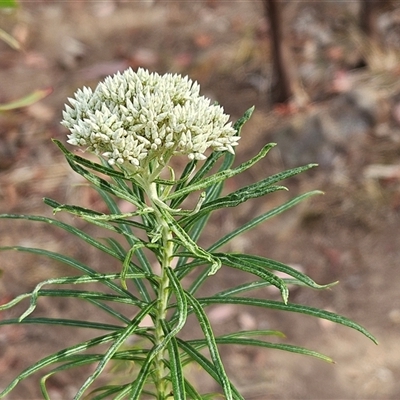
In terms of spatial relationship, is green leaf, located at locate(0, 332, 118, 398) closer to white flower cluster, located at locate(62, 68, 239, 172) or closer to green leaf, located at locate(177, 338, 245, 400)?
green leaf, located at locate(177, 338, 245, 400)

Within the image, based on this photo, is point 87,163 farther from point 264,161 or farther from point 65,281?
point 264,161

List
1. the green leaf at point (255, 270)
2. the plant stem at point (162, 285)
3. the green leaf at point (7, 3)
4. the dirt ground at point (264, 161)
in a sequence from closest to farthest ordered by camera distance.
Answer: the green leaf at point (255, 270), the plant stem at point (162, 285), the green leaf at point (7, 3), the dirt ground at point (264, 161)

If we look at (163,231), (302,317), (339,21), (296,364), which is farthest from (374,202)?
(163,231)

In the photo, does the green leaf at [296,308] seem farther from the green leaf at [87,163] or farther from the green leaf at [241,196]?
the green leaf at [87,163]

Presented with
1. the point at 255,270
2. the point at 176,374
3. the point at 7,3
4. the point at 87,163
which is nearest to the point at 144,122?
the point at 87,163

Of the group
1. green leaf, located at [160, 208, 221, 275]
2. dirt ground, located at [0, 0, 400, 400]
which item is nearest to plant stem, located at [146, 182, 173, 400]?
green leaf, located at [160, 208, 221, 275]

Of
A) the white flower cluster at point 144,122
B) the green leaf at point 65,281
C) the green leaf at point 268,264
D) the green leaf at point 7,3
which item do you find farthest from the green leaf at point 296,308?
the green leaf at point 7,3
